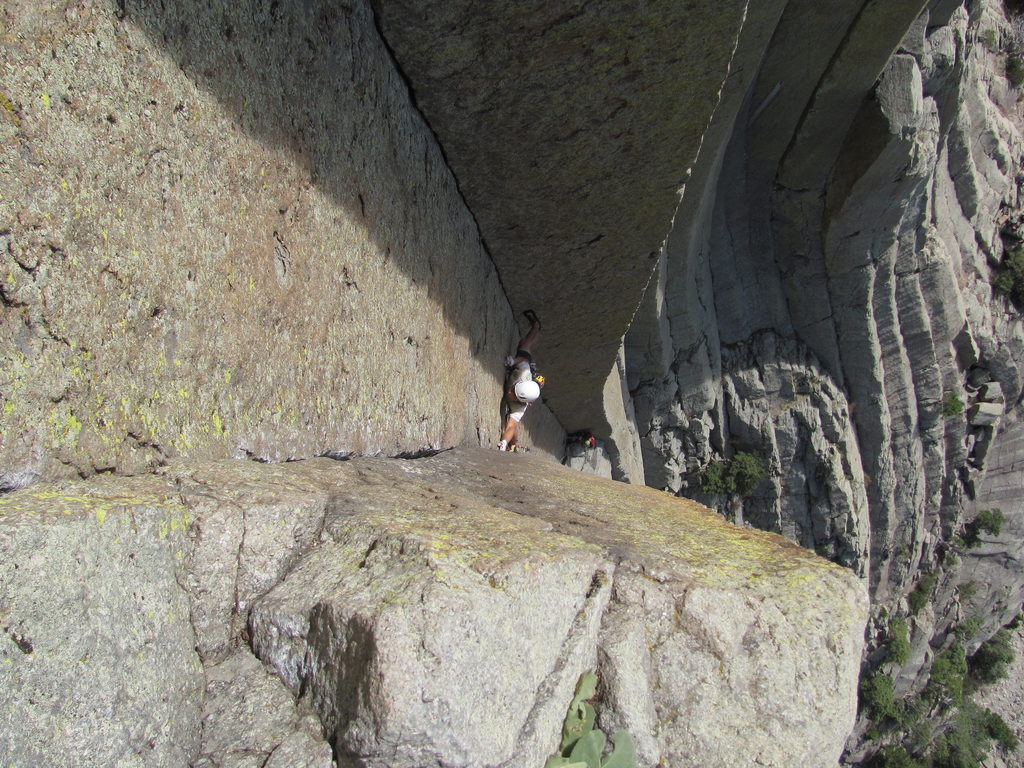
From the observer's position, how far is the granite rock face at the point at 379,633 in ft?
3.17

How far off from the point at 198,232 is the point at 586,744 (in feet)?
4.32

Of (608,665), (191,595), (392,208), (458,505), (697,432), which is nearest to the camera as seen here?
(191,595)

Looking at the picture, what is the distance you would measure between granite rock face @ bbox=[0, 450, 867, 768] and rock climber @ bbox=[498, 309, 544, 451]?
2991 mm

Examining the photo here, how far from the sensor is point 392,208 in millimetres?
2350

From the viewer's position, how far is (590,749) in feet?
4.39

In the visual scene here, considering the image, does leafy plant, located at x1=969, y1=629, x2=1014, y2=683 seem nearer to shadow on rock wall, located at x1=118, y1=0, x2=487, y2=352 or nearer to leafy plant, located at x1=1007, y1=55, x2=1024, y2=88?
leafy plant, located at x1=1007, y1=55, x2=1024, y2=88

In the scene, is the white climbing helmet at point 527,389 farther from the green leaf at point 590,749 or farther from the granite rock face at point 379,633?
the green leaf at point 590,749

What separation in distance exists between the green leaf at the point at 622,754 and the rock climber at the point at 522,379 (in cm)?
334

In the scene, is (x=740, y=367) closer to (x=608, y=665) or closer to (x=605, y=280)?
(x=605, y=280)

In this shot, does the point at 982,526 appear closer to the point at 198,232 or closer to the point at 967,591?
the point at 967,591

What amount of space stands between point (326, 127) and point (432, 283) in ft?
3.51

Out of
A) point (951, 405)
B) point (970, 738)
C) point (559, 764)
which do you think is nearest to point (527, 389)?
Answer: point (559, 764)

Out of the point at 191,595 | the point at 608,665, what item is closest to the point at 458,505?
the point at 608,665

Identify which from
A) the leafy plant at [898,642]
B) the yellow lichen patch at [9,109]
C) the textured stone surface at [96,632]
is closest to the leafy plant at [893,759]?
the leafy plant at [898,642]
